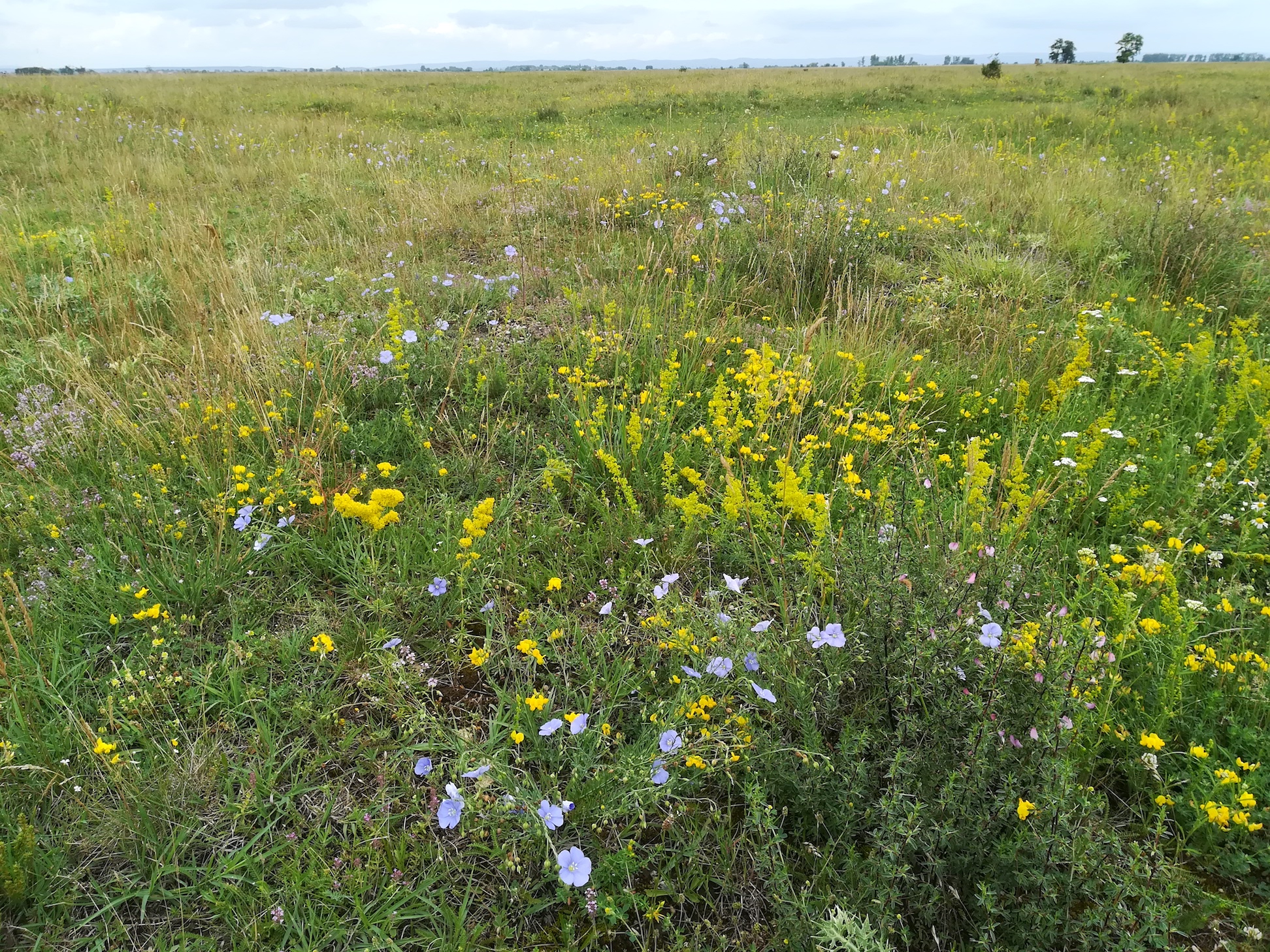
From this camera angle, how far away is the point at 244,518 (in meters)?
2.34

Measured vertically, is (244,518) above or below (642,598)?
above

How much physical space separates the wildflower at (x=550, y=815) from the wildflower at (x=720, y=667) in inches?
21.0

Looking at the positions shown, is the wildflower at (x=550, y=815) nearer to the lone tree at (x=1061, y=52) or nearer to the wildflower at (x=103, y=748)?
the wildflower at (x=103, y=748)

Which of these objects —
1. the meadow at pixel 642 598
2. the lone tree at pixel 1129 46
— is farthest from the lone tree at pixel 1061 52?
the meadow at pixel 642 598

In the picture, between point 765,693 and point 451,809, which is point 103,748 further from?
point 765,693

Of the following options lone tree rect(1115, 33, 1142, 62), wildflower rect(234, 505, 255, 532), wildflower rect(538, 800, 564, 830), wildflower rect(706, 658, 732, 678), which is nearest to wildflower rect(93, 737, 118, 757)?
wildflower rect(234, 505, 255, 532)

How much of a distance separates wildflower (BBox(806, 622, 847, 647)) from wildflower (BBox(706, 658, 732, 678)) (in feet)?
0.79

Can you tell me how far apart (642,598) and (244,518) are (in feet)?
4.87

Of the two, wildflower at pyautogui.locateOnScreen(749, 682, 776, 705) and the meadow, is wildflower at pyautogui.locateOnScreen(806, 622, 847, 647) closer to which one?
the meadow

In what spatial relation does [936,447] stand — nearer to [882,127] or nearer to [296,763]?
[296,763]

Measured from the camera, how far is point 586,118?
13.6m

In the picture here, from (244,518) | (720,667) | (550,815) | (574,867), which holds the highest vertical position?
(244,518)

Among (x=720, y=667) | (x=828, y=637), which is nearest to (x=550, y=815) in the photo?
(x=720, y=667)

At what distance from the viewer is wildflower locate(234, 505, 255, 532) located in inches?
90.4
